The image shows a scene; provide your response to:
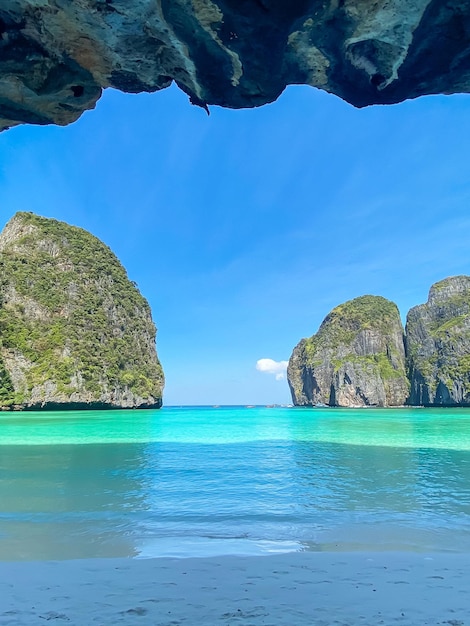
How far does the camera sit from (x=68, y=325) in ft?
226

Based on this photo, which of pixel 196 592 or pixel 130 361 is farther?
pixel 130 361

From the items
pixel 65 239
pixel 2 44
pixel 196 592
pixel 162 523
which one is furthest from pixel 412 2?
pixel 65 239

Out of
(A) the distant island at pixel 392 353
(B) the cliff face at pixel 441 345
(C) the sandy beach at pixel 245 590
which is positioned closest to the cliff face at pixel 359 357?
(A) the distant island at pixel 392 353

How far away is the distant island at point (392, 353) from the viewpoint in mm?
92625

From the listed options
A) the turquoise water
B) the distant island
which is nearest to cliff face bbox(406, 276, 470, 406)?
the distant island

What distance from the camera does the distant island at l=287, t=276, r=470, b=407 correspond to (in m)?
92.6

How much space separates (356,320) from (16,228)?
8693 cm

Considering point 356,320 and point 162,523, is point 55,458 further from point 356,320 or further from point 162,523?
point 356,320

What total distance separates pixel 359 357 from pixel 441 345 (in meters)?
21.4

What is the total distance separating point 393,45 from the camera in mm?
4730

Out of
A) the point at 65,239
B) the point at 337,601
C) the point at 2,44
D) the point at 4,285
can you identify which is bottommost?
the point at 337,601

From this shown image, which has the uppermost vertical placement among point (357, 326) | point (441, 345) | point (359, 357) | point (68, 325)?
point (357, 326)

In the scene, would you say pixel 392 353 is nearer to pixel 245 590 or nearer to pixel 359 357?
pixel 359 357

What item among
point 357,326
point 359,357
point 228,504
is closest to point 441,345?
point 359,357
